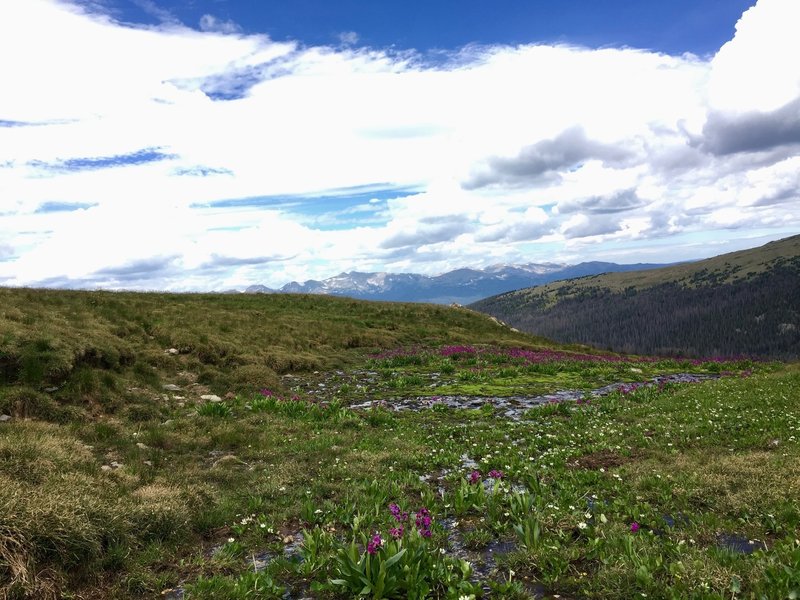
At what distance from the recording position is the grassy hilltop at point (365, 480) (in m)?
6.30

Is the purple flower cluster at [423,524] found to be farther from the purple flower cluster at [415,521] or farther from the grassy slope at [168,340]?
the grassy slope at [168,340]

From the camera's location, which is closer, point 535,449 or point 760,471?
point 760,471

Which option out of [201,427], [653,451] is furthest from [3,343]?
[653,451]

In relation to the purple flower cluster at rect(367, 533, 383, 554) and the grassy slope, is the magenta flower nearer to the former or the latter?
the purple flower cluster at rect(367, 533, 383, 554)

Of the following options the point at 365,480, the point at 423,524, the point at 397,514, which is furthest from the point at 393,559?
the point at 365,480

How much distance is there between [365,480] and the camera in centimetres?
1036

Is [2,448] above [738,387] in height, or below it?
above

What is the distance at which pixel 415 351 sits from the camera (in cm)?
3322

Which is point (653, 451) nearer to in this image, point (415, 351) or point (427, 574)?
point (427, 574)

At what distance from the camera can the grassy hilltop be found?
6.30 m

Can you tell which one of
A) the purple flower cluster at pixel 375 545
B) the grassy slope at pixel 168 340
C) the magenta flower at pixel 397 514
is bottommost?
the magenta flower at pixel 397 514

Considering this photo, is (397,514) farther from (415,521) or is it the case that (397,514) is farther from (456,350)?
(456,350)

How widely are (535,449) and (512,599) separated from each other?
7210mm

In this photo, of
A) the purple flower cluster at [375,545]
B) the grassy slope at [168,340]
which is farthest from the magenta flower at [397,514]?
the grassy slope at [168,340]
